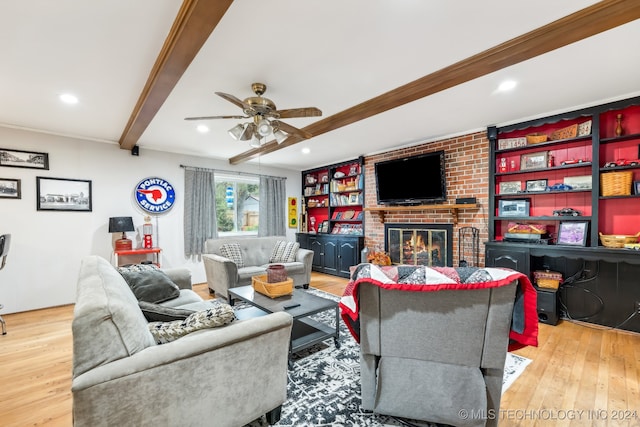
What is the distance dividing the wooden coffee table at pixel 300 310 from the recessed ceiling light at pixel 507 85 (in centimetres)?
240

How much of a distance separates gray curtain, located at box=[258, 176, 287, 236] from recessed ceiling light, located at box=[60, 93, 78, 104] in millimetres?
3293

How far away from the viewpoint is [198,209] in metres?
4.94

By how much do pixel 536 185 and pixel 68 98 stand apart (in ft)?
16.6

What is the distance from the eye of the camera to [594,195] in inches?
114

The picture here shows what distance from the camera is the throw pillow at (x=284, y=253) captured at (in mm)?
4598

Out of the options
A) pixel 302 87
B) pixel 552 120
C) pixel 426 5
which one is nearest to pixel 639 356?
pixel 552 120

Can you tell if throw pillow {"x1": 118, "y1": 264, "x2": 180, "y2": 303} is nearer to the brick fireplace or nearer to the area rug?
the area rug

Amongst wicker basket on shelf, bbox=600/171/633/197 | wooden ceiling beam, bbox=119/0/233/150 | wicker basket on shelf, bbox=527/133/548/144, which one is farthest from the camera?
wicker basket on shelf, bbox=527/133/548/144

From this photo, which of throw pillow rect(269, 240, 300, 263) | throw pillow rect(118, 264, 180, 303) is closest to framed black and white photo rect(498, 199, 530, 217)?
throw pillow rect(269, 240, 300, 263)

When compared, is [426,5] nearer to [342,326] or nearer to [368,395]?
[368,395]

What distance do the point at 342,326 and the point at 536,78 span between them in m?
2.84

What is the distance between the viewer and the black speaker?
2982 millimetres

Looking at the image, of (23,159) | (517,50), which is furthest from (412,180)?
(23,159)

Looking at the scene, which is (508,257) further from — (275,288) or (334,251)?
(334,251)
